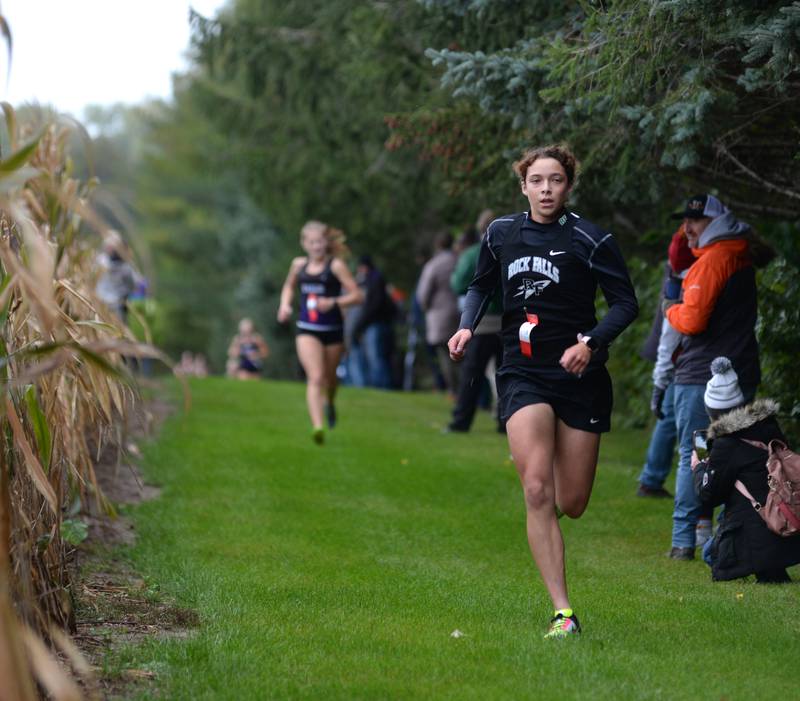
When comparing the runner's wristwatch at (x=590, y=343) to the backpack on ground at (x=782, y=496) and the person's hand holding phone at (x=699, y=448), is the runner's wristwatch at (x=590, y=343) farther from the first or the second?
the person's hand holding phone at (x=699, y=448)

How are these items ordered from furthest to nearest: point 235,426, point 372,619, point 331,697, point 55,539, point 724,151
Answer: point 235,426
point 724,151
point 372,619
point 55,539
point 331,697

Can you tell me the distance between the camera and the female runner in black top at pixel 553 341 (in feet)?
20.8

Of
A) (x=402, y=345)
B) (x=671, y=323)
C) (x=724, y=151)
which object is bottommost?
(x=402, y=345)

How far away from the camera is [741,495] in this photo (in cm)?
766

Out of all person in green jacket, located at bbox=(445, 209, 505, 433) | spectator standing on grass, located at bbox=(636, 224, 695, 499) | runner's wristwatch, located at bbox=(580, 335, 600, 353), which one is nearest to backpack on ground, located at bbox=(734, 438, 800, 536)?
spectator standing on grass, located at bbox=(636, 224, 695, 499)

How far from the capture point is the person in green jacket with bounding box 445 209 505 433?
48.5 ft

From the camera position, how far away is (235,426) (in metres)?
15.4

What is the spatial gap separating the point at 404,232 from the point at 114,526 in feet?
61.0

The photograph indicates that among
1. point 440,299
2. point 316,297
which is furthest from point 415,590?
point 440,299

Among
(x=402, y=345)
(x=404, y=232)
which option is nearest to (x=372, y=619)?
(x=404, y=232)

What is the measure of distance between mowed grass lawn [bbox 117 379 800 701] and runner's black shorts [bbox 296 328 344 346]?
1.07m

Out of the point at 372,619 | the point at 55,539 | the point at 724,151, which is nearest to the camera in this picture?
the point at 55,539

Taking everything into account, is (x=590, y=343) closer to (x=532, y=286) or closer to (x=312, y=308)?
(x=532, y=286)

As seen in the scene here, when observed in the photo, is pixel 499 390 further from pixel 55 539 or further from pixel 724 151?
pixel 724 151
